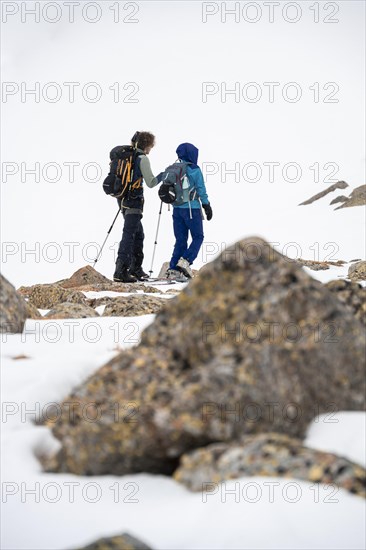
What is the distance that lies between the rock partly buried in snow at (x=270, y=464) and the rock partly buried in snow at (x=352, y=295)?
1.92 m

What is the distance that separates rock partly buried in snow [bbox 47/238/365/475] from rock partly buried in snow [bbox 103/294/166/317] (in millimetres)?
4779

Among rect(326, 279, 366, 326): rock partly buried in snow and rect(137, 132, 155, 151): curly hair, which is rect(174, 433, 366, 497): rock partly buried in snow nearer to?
rect(326, 279, 366, 326): rock partly buried in snow

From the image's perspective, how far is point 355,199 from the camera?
55.5m

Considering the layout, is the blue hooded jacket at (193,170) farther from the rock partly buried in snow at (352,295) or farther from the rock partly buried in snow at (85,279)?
the rock partly buried in snow at (352,295)

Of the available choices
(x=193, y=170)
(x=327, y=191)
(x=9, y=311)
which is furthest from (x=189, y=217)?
(x=327, y=191)

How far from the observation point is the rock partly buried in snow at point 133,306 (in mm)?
9750

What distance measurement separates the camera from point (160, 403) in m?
4.21

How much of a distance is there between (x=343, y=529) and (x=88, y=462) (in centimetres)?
171

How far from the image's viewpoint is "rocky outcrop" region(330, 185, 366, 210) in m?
54.4

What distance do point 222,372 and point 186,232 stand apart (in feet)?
43.0

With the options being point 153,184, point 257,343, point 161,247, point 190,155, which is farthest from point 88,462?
point 161,247

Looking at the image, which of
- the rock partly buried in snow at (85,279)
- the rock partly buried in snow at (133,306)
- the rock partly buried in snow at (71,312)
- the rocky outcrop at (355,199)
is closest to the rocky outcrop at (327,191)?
the rocky outcrop at (355,199)

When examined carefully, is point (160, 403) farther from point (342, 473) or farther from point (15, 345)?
point (15, 345)

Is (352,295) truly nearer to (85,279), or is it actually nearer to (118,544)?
(118,544)
